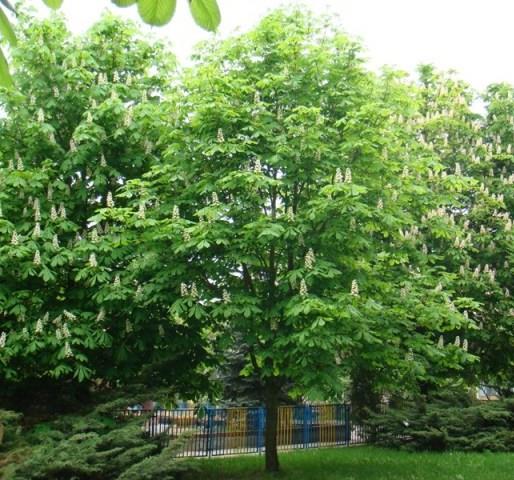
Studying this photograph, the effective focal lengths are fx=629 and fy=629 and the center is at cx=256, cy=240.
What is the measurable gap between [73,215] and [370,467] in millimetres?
8817

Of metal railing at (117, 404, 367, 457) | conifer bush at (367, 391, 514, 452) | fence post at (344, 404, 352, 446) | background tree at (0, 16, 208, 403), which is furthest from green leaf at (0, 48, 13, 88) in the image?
fence post at (344, 404, 352, 446)

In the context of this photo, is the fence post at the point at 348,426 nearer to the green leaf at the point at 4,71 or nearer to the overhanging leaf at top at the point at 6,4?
the green leaf at the point at 4,71

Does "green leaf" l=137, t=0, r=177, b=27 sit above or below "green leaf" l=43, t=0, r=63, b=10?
below

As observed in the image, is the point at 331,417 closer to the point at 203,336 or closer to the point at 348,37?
the point at 203,336

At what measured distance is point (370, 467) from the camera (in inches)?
577

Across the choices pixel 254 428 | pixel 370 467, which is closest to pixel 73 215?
pixel 370 467

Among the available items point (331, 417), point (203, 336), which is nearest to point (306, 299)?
point (203, 336)

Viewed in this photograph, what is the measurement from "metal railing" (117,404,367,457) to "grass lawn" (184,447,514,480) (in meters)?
1.26

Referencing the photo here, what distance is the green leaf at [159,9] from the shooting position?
1605 mm

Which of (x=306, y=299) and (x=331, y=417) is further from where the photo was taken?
(x=331, y=417)

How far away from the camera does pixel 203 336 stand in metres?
12.9

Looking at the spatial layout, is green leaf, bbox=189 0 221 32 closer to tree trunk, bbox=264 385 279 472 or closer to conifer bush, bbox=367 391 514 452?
tree trunk, bbox=264 385 279 472

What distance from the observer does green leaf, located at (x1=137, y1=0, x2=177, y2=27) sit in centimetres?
161

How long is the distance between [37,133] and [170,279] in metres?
4.16
